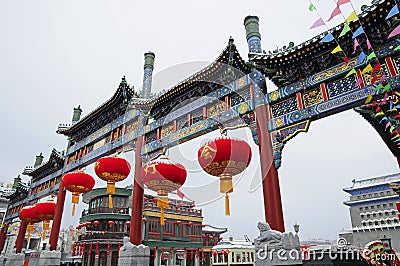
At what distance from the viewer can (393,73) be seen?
5027 millimetres

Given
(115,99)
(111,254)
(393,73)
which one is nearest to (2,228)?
(111,254)

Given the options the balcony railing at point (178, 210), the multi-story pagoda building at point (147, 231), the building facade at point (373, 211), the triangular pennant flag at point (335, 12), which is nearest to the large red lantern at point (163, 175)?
the triangular pennant flag at point (335, 12)

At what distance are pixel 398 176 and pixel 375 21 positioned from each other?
24.2 m

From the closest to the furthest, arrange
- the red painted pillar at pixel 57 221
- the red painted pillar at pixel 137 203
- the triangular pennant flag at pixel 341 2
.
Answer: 1. the triangular pennant flag at pixel 341 2
2. the red painted pillar at pixel 137 203
3. the red painted pillar at pixel 57 221

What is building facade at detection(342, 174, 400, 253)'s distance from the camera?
21.7 meters

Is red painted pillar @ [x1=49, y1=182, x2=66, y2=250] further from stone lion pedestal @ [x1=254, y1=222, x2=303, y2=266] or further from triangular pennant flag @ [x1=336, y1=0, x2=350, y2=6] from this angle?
triangular pennant flag @ [x1=336, y1=0, x2=350, y2=6]

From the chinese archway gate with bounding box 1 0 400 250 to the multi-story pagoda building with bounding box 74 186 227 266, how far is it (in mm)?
8736

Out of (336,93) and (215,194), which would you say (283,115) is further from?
(215,194)

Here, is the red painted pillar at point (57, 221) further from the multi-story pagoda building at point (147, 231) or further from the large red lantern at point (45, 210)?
the multi-story pagoda building at point (147, 231)

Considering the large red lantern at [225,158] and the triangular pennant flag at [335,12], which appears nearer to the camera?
the triangular pennant flag at [335,12]

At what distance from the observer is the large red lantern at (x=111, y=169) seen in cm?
689

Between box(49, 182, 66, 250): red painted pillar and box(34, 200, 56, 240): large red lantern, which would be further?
box(34, 200, 56, 240): large red lantern

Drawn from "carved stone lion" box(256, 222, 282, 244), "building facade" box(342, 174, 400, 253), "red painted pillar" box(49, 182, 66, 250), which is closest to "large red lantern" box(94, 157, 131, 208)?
"carved stone lion" box(256, 222, 282, 244)

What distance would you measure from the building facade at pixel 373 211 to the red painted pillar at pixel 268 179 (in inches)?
835
